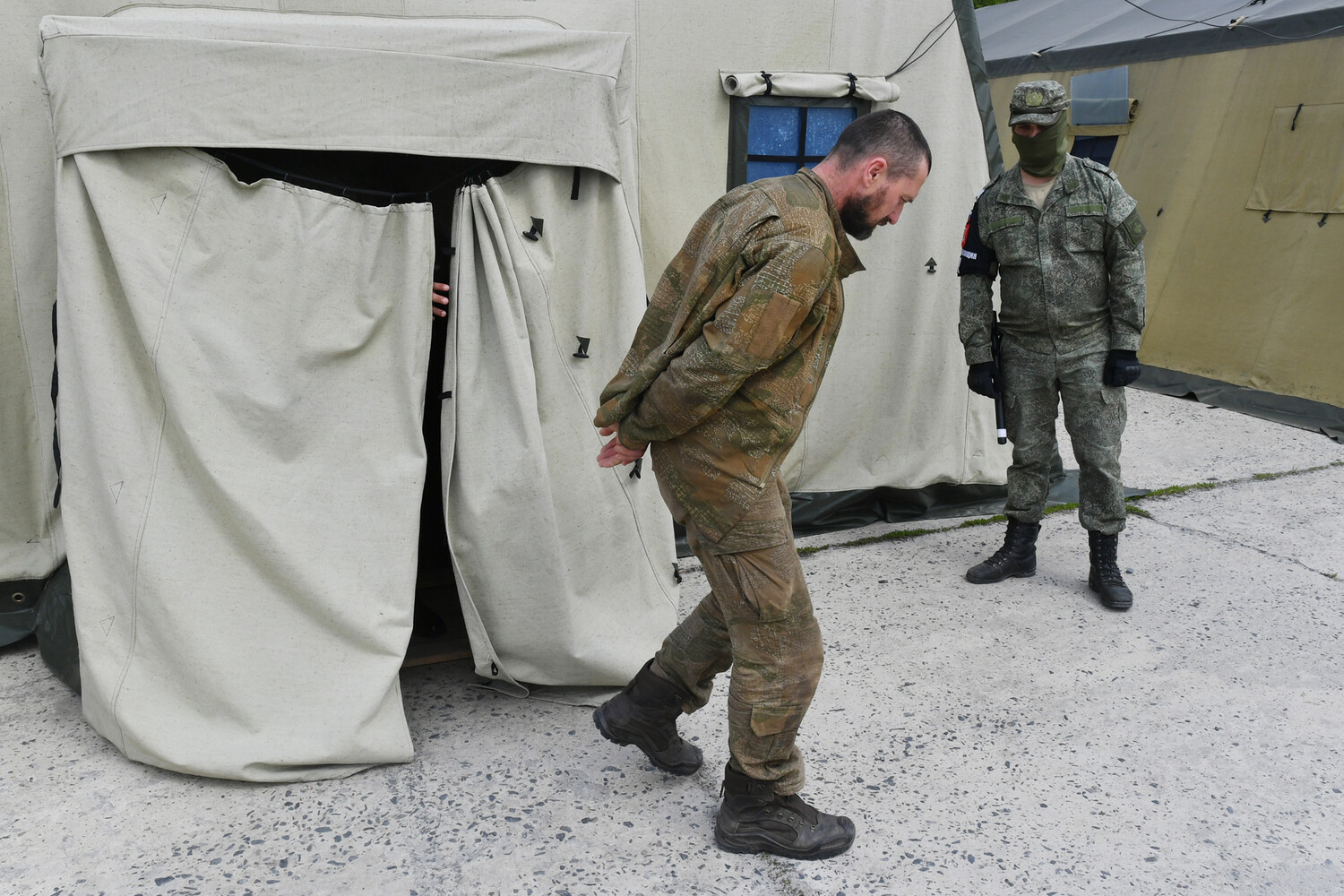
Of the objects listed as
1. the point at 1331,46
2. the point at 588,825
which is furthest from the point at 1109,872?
the point at 1331,46

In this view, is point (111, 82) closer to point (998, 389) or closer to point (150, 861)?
point (150, 861)

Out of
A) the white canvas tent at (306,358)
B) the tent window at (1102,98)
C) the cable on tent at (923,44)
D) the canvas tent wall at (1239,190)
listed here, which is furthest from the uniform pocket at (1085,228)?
the tent window at (1102,98)

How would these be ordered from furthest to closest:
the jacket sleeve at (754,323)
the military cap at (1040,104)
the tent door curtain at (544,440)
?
the military cap at (1040,104), the tent door curtain at (544,440), the jacket sleeve at (754,323)

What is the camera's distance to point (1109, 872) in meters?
2.83

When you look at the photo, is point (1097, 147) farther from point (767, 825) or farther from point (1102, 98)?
point (767, 825)

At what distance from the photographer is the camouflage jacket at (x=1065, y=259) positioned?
4.20m

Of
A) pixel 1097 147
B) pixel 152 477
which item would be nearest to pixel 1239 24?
pixel 1097 147

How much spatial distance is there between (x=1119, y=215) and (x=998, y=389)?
837 mm

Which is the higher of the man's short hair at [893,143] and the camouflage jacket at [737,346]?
the man's short hair at [893,143]

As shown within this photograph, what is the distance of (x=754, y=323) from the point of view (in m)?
2.41

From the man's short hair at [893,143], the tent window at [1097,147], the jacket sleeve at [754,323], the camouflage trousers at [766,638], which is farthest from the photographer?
the tent window at [1097,147]

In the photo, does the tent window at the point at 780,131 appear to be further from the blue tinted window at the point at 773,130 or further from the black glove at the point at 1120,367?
the black glove at the point at 1120,367

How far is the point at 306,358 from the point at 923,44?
3083 millimetres

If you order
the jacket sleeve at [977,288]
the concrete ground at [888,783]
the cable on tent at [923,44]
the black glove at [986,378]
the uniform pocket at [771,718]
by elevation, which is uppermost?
the cable on tent at [923,44]
